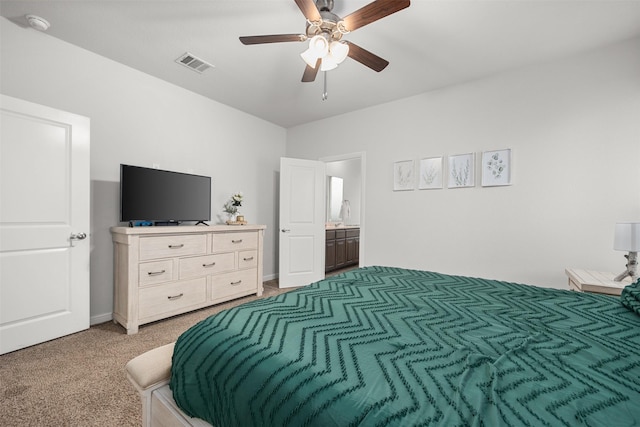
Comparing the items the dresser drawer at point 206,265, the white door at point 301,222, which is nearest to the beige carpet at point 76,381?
the dresser drawer at point 206,265

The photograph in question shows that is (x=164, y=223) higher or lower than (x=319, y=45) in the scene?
lower

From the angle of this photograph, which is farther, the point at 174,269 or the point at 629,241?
the point at 174,269

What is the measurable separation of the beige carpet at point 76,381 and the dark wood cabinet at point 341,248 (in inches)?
119

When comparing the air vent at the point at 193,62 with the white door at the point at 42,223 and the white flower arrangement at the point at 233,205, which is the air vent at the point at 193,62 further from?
the white flower arrangement at the point at 233,205

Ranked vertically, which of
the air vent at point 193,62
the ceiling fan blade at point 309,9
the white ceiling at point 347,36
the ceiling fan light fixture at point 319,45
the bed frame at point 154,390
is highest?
the white ceiling at point 347,36

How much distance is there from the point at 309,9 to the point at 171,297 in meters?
2.80

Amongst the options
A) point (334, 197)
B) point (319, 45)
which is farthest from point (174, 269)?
point (334, 197)

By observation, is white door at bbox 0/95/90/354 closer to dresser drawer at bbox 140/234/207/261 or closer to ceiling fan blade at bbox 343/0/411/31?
dresser drawer at bbox 140/234/207/261

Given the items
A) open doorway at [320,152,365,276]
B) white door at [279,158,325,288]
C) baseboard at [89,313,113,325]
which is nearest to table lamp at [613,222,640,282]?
white door at [279,158,325,288]

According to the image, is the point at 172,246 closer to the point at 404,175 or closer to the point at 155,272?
the point at 155,272

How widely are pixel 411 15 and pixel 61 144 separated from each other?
3.11 meters

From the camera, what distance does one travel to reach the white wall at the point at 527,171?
2477mm

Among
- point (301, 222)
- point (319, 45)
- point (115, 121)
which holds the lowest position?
point (301, 222)

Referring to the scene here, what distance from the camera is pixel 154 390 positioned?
1.12 m
